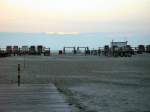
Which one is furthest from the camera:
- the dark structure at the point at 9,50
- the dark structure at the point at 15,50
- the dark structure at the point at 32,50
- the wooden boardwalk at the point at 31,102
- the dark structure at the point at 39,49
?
the dark structure at the point at 32,50

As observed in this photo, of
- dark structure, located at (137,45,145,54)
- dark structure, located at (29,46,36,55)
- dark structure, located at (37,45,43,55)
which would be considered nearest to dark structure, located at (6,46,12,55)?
dark structure, located at (29,46,36,55)

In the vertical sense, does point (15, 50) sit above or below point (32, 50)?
above

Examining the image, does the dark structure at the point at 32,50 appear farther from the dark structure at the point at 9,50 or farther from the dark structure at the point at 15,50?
the dark structure at the point at 9,50

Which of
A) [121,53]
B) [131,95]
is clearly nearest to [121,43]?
[121,53]

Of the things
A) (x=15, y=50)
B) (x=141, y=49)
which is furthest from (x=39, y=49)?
(x=141, y=49)

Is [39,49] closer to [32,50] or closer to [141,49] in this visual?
[32,50]

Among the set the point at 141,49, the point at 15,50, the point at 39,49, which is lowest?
the point at 141,49

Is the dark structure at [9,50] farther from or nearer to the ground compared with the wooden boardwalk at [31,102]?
farther from the ground

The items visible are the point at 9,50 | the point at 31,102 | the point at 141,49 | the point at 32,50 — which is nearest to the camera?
the point at 31,102

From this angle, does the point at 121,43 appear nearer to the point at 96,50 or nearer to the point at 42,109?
the point at 96,50

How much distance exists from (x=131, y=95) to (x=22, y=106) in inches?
295

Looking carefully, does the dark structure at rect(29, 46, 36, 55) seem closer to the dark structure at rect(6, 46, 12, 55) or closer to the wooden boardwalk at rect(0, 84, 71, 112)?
the dark structure at rect(6, 46, 12, 55)

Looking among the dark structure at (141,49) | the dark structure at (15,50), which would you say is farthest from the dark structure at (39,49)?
the dark structure at (141,49)

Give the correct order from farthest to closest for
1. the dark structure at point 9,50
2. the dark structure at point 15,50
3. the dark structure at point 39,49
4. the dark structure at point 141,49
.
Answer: the dark structure at point 141,49 → the dark structure at point 39,49 → the dark structure at point 15,50 → the dark structure at point 9,50
